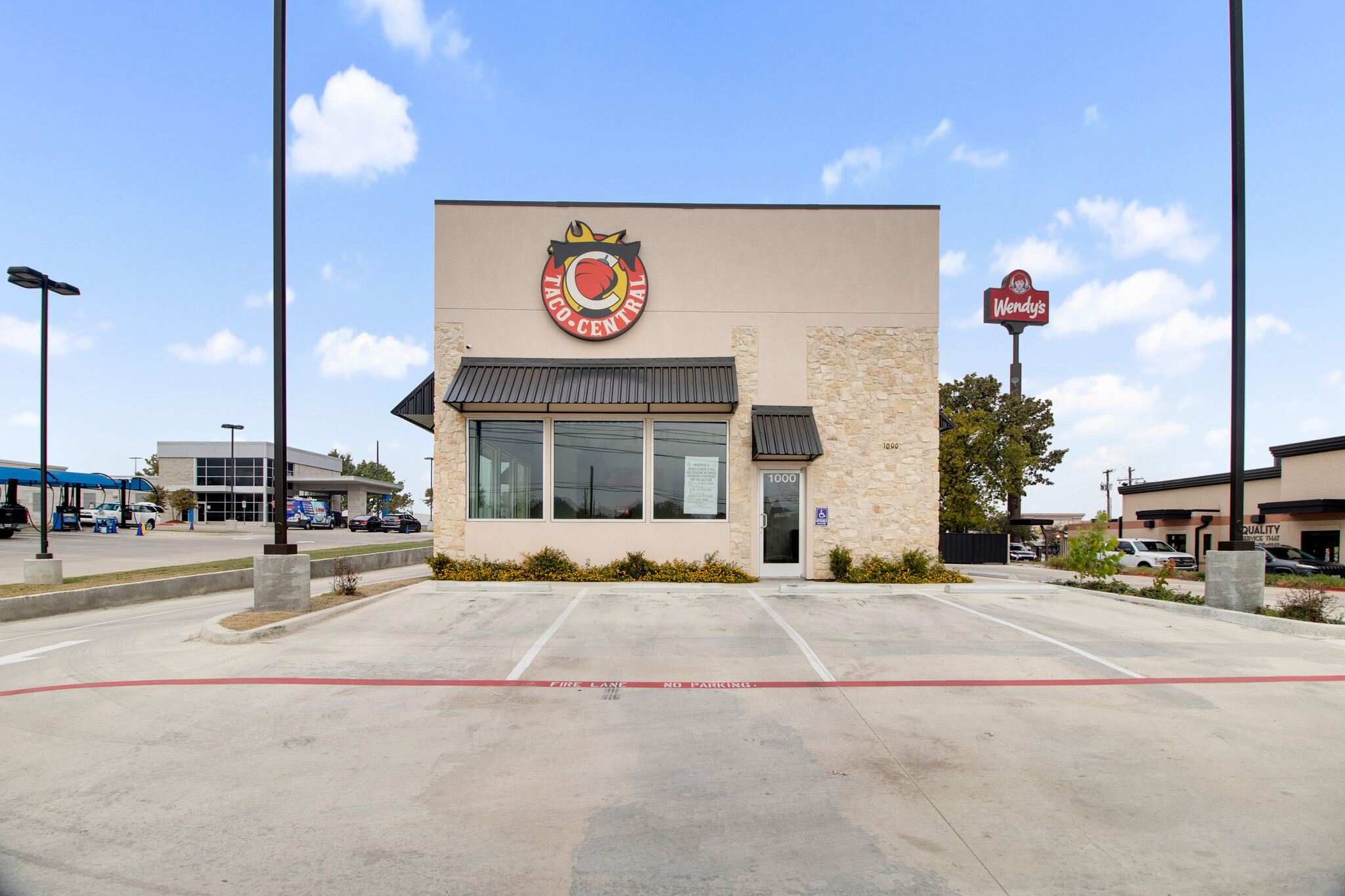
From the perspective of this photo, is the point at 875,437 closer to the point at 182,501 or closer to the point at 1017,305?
the point at 1017,305

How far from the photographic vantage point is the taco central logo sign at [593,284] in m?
13.9

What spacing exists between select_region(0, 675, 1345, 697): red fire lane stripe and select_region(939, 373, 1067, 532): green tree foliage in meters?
30.4

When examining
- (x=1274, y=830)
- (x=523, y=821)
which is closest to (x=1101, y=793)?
(x=1274, y=830)

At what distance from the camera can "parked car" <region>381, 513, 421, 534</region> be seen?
57000 millimetres

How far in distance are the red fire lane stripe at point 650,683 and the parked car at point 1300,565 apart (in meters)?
25.3

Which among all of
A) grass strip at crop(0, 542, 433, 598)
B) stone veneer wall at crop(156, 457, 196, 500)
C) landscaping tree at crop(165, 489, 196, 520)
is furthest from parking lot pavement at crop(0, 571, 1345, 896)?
stone veneer wall at crop(156, 457, 196, 500)

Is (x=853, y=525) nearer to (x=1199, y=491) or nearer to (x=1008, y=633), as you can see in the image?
(x=1008, y=633)

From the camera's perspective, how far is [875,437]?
45.5ft

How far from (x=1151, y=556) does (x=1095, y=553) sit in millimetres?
18993

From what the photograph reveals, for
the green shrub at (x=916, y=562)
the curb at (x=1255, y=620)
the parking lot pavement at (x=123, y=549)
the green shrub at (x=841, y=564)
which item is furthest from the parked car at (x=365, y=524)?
the curb at (x=1255, y=620)

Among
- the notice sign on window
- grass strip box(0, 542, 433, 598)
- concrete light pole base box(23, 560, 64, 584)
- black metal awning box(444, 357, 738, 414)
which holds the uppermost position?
black metal awning box(444, 357, 738, 414)

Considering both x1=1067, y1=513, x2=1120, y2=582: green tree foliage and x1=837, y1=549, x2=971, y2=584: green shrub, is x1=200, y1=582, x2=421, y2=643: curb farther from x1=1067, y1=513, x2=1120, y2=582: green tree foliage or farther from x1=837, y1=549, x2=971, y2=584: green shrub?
x1=1067, y1=513, x2=1120, y2=582: green tree foliage

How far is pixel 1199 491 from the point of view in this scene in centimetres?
4197


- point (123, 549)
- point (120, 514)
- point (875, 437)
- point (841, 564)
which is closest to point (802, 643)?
point (841, 564)
